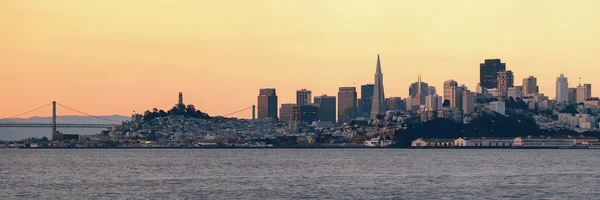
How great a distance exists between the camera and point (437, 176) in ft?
283

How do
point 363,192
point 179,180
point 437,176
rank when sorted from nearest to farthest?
point 363,192 → point 179,180 → point 437,176

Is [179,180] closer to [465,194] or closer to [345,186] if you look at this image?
[345,186]

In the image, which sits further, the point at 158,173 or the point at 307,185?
the point at 158,173

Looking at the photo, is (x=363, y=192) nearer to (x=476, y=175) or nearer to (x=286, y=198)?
(x=286, y=198)

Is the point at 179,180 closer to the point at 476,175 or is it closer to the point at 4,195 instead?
the point at 4,195

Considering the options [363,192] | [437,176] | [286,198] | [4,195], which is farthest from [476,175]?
[4,195]

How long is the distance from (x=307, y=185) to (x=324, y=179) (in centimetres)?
674

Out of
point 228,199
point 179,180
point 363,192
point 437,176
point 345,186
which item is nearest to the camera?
point 228,199

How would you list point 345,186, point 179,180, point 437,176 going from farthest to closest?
point 437,176
point 179,180
point 345,186

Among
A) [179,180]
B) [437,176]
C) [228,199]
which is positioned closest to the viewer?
[228,199]

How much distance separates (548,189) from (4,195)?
1277 inches

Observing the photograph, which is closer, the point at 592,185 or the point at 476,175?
the point at 592,185

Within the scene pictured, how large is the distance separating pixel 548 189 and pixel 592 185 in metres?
5.46

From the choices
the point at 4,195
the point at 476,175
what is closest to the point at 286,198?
the point at 4,195
